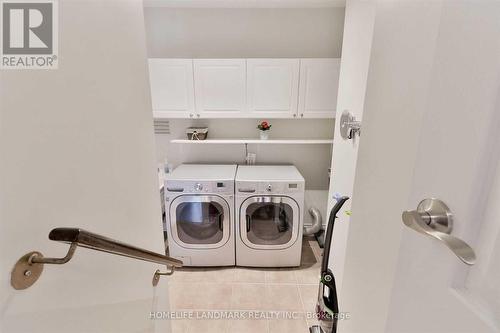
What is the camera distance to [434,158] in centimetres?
50

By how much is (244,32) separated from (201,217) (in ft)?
6.57

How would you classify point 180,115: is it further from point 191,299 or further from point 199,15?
point 191,299

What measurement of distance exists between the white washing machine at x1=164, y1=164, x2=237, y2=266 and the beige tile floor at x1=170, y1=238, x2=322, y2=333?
0.17 m

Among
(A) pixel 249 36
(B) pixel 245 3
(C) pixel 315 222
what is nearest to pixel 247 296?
(C) pixel 315 222

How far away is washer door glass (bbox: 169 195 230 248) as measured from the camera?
7.97ft

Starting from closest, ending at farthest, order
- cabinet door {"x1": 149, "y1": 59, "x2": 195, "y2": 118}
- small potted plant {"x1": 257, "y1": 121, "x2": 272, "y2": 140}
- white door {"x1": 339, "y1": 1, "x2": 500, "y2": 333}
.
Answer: white door {"x1": 339, "y1": 1, "x2": 500, "y2": 333}
cabinet door {"x1": 149, "y1": 59, "x2": 195, "y2": 118}
small potted plant {"x1": 257, "y1": 121, "x2": 272, "y2": 140}

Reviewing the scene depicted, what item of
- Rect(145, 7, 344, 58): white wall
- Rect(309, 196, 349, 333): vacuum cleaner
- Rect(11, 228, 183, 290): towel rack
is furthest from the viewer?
Rect(145, 7, 344, 58): white wall

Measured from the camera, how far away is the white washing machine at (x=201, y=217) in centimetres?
240

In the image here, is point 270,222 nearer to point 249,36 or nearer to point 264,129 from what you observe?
point 264,129

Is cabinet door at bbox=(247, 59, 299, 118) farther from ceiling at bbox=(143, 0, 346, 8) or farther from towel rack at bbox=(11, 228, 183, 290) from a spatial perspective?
towel rack at bbox=(11, 228, 183, 290)

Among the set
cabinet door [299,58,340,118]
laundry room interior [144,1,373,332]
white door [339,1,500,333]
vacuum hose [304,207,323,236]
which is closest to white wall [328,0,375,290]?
laundry room interior [144,1,373,332]

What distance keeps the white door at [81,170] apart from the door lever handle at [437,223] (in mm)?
791

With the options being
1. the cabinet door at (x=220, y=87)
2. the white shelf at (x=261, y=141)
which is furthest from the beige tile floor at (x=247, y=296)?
the cabinet door at (x=220, y=87)

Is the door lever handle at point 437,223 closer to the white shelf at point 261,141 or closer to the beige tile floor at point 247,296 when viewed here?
the beige tile floor at point 247,296
